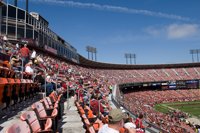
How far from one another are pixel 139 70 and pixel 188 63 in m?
13.7

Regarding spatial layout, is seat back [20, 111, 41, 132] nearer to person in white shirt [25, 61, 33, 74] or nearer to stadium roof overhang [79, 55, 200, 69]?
person in white shirt [25, 61, 33, 74]

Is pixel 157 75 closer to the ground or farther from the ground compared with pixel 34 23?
closer to the ground

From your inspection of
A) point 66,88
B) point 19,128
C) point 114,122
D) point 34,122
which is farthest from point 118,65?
point 114,122

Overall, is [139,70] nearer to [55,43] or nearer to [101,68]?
[101,68]

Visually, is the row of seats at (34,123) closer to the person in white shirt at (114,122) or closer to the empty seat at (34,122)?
the empty seat at (34,122)

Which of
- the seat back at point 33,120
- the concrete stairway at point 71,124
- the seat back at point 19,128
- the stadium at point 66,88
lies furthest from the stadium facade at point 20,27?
the seat back at point 19,128

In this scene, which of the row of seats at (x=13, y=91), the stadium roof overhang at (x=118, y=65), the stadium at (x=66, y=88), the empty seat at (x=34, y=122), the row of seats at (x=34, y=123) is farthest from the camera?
the stadium roof overhang at (x=118, y=65)

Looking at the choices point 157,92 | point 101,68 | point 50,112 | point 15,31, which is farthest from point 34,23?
point 157,92

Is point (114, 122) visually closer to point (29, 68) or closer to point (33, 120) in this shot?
point (33, 120)

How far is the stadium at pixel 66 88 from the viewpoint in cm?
619

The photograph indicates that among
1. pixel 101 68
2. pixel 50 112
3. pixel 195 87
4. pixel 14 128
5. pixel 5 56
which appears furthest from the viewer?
pixel 195 87

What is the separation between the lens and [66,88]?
13.6 meters

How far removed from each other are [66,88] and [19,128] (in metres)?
10.3

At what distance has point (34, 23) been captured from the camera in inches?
1127
